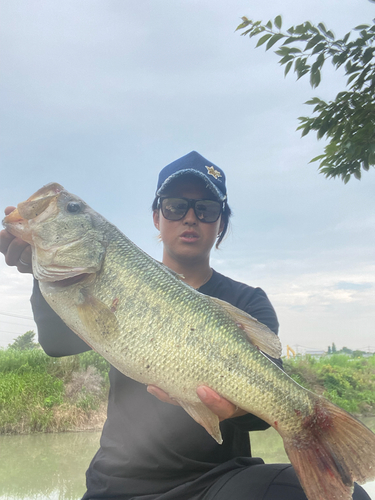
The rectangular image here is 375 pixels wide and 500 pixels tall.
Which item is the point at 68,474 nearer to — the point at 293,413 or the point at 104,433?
the point at 104,433

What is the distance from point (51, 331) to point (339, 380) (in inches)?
386

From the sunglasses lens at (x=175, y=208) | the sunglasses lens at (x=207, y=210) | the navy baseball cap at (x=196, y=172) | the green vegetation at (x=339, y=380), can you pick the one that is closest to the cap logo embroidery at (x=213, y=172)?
the navy baseball cap at (x=196, y=172)

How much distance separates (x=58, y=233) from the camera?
88.4 inches

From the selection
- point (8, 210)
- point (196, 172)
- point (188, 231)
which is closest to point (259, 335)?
point (188, 231)

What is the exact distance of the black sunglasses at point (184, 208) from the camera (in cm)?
288

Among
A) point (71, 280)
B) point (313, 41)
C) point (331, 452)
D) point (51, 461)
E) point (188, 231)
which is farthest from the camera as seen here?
point (51, 461)

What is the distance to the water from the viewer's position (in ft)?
12.0

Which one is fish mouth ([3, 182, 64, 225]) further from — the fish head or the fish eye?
the fish eye

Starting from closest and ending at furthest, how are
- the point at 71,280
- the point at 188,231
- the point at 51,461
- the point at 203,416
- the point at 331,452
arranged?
the point at 331,452, the point at 203,416, the point at 71,280, the point at 188,231, the point at 51,461

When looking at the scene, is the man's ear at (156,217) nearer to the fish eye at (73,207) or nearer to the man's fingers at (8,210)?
the fish eye at (73,207)

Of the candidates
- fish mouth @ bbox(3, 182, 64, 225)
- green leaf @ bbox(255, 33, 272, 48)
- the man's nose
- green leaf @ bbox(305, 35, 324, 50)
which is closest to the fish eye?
fish mouth @ bbox(3, 182, 64, 225)

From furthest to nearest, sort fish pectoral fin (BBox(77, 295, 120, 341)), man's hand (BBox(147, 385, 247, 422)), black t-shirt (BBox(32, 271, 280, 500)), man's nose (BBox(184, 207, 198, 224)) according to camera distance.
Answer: man's nose (BBox(184, 207, 198, 224))
black t-shirt (BBox(32, 271, 280, 500))
fish pectoral fin (BBox(77, 295, 120, 341))
man's hand (BBox(147, 385, 247, 422))

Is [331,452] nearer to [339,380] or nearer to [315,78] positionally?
[315,78]

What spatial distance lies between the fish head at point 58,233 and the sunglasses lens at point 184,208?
2.29 feet
